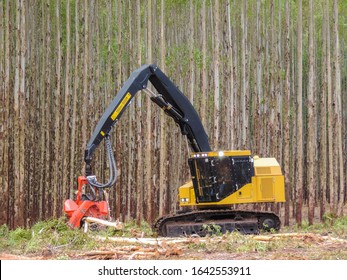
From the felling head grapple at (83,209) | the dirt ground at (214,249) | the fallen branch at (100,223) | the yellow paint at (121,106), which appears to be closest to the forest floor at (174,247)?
the dirt ground at (214,249)

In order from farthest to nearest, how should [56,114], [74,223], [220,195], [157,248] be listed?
1. [56,114]
2. [220,195]
3. [74,223]
4. [157,248]

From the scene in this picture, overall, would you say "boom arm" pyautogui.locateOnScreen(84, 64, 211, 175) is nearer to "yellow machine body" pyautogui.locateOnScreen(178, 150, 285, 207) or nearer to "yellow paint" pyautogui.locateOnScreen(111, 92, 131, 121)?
"yellow paint" pyautogui.locateOnScreen(111, 92, 131, 121)

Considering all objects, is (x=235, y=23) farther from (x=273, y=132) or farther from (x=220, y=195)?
(x=220, y=195)

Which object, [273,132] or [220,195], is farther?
[273,132]

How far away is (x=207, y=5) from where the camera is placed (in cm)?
2480

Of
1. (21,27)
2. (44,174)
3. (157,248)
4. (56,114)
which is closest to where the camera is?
(157,248)

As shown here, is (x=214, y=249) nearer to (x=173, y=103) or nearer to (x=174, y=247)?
(x=174, y=247)

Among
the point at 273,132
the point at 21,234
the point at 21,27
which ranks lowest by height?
the point at 21,234

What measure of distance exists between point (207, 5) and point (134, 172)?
7180 mm

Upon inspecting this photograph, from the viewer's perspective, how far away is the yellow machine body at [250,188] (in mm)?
13656

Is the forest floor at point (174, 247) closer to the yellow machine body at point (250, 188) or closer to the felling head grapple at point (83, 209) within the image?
the felling head grapple at point (83, 209)

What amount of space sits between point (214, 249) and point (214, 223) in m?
2.48

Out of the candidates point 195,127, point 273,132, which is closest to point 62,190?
point 273,132

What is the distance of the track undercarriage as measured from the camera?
13477mm
